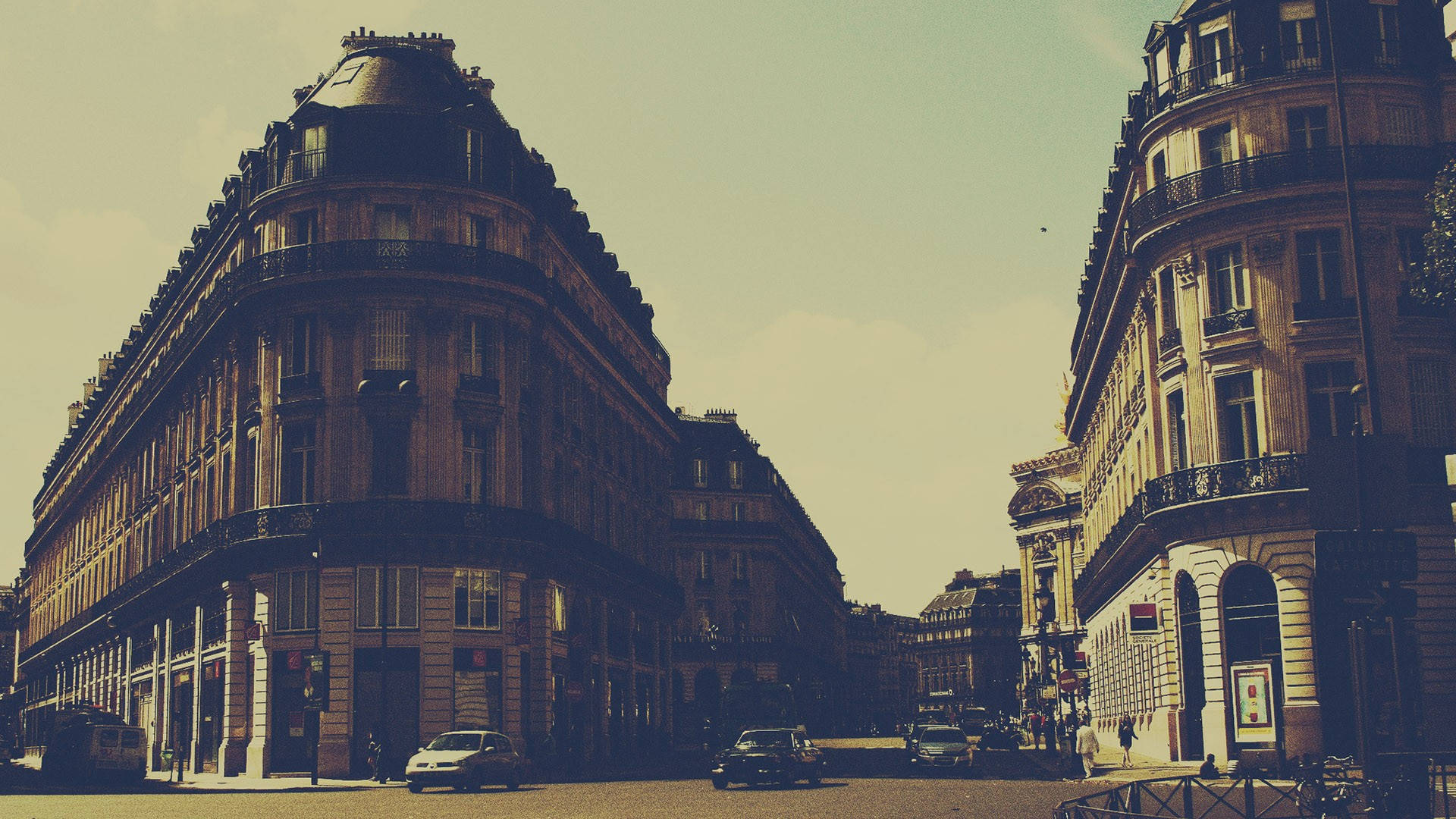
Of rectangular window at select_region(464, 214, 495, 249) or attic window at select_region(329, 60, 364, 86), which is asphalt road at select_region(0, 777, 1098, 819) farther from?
attic window at select_region(329, 60, 364, 86)

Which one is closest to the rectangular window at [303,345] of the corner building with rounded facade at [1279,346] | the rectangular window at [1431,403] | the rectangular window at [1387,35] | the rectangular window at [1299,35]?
the corner building with rounded facade at [1279,346]

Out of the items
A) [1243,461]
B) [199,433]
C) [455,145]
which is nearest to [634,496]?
[199,433]

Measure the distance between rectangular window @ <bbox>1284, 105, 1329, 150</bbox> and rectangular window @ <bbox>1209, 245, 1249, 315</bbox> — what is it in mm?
3233

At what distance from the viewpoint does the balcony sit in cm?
4162

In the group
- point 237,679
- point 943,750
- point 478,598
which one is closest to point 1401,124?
point 943,750

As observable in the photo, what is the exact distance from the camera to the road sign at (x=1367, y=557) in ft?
63.7

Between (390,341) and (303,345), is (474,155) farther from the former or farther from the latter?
(303,345)

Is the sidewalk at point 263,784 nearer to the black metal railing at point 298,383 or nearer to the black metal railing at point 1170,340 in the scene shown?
the black metal railing at point 298,383

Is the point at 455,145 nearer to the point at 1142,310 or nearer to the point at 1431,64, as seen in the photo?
the point at 1142,310

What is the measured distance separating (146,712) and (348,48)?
30.4 meters

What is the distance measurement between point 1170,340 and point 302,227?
2831 cm

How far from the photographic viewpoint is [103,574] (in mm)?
85875

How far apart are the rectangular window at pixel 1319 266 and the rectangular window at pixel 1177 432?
4.79 metres

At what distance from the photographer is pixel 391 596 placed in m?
49.6
